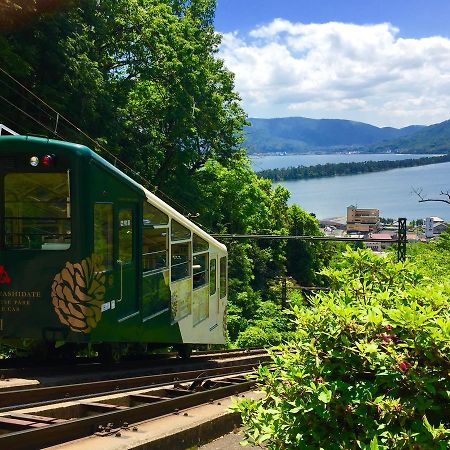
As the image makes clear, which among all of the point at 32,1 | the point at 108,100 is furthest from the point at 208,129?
the point at 32,1

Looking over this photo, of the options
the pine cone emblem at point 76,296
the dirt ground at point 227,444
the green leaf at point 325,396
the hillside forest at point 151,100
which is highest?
→ the hillside forest at point 151,100

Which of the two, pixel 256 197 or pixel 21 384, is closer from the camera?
pixel 21 384

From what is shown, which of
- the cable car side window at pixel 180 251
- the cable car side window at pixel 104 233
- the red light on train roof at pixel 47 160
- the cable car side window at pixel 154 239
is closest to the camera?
the red light on train roof at pixel 47 160

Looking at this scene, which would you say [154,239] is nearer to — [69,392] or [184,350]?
[69,392]

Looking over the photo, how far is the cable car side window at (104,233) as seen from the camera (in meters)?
7.26

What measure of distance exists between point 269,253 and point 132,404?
4083 centimetres

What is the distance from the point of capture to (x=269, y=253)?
153ft

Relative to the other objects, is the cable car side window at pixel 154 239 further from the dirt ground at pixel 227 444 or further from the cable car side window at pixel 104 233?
the dirt ground at pixel 227 444

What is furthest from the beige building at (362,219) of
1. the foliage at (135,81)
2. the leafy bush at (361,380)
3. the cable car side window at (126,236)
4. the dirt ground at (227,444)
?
the leafy bush at (361,380)

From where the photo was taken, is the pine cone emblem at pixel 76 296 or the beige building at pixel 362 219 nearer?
the pine cone emblem at pixel 76 296

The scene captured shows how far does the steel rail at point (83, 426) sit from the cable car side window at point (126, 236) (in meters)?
2.38

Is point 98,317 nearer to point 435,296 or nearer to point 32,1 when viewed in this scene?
point 435,296

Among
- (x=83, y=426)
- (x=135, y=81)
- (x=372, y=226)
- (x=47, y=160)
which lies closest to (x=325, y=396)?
(x=83, y=426)

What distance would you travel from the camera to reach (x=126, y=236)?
311 inches
